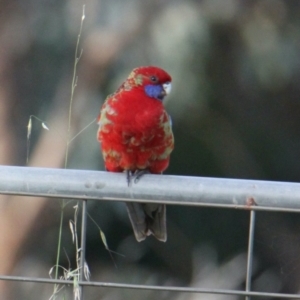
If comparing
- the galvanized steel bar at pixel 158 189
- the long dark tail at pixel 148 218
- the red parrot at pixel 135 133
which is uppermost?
the red parrot at pixel 135 133

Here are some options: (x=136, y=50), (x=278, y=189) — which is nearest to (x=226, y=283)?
(x=136, y=50)

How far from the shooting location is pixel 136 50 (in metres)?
4.78

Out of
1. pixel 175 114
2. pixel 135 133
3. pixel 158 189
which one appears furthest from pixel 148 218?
pixel 175 114

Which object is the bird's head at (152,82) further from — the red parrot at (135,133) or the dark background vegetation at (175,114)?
the dark background vegetation at (175,114)

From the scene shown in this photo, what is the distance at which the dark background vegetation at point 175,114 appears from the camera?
4.75m

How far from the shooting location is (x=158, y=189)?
1.49 m

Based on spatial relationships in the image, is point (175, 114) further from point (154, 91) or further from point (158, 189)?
point (158, 189)

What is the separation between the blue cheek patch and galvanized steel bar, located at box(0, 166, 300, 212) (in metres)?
1.24

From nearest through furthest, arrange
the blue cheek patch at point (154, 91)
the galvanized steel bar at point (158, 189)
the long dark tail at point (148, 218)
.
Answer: the galvanized steel bar at point (158, 189)
the long dark tail at point (148, 218)
the blue cheek patch at point (154, 91)

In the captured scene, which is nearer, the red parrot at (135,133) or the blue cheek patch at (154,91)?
the red parrot at (135,133)

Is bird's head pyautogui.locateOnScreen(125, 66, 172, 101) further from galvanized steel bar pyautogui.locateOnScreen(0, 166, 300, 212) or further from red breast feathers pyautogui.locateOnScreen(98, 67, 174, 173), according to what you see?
galvanized steel bar pyautogui.locateOnScreen(0, 166, 300, 212)

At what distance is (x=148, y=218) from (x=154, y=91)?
56 cm

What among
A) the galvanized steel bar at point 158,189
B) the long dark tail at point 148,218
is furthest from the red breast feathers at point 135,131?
the galvanized steel bar at point 158,189

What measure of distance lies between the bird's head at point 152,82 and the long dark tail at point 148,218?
511mm
